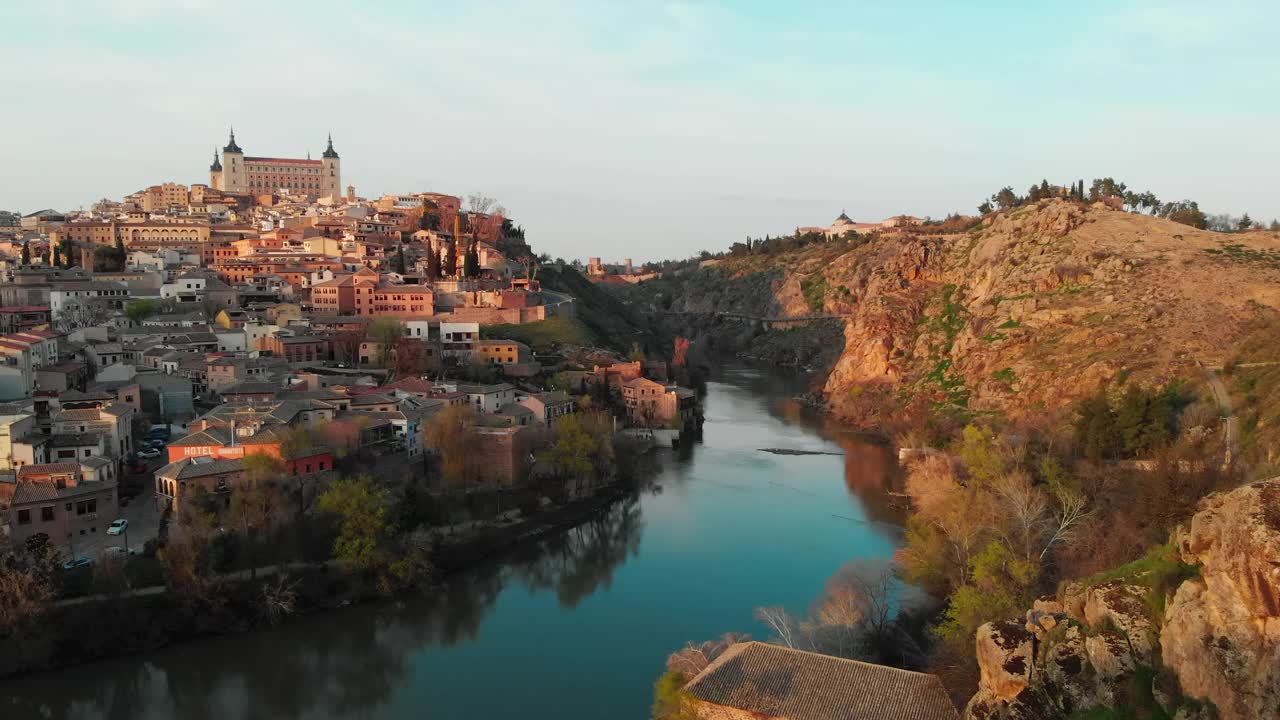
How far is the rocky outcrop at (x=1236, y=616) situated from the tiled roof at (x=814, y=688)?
2.70 m

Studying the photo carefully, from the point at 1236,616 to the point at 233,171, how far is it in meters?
57.0

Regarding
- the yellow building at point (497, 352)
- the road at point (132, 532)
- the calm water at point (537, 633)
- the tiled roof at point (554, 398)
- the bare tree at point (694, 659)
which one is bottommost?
the calm water at point (537, 633)

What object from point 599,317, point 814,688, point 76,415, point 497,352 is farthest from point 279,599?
point 599,317

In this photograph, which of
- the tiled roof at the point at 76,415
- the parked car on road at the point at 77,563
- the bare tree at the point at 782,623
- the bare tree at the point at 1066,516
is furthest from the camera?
the tiled roof at the point at 76,415

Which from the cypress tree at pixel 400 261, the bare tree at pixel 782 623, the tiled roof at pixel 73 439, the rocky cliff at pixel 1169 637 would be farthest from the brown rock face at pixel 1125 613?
the cypress tree at pixel 400 261

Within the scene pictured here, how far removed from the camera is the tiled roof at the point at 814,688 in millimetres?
8422

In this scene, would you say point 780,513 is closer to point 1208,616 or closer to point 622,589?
point 622,589

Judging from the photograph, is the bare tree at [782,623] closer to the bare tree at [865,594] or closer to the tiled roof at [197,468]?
the bare tree at [865,594]

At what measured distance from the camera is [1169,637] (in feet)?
20.9

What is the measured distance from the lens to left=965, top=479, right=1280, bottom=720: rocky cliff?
5.70 meters

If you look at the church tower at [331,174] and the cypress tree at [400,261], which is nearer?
the cypress tree at [400,261]

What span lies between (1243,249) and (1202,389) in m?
10.7

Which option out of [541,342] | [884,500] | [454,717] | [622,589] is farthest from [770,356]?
[454,717]

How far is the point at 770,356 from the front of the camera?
49.9 meters
